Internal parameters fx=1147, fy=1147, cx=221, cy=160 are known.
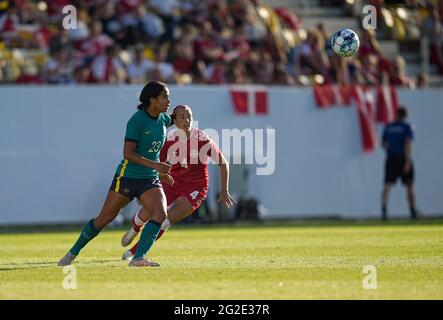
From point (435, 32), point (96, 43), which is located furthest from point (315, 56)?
point (96, 43)

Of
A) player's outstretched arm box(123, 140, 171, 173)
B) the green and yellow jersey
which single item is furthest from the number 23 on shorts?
player's outstretched arm box(123, 140, 171, 173)

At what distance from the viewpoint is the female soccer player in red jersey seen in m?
15.8

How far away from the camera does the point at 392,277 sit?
41.4 feet

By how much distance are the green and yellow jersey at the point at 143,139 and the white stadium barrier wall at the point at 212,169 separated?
36.6 feet

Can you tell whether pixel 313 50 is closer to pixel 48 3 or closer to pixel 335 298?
pixel 48 3

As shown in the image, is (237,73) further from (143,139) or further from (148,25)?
(143,139)

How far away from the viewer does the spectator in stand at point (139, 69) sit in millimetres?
26672

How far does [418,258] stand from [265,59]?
534 inches

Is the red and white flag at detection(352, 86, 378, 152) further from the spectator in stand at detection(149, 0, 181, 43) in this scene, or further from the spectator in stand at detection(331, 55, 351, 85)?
the spectator in stand at detection(149, 0, 181, 43)

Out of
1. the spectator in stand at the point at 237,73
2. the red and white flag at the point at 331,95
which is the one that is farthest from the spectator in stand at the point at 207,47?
the red and white flag at the point at 331,95

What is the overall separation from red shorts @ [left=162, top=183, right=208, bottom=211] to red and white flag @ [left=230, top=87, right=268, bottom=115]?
10.1 metres

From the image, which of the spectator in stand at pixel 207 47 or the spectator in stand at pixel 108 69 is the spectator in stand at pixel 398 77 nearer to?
the spectator in stand at pixel 207 47

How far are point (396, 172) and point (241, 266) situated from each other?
42.7 feet

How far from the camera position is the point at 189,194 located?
16094mm
